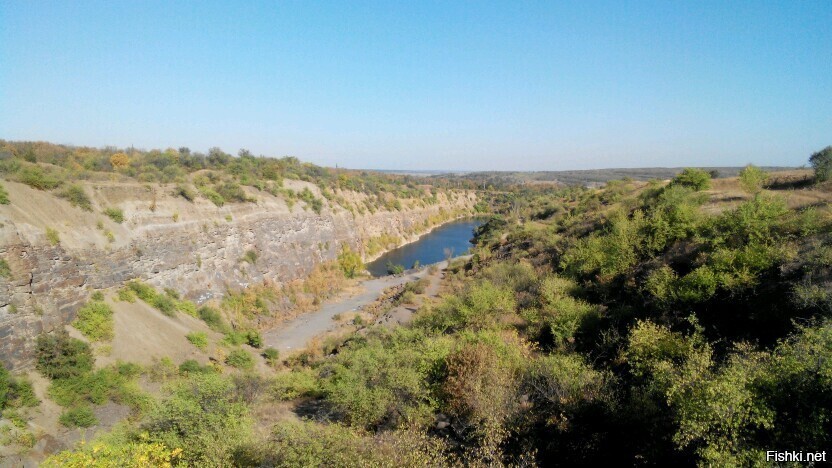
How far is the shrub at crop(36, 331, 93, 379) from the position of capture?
14.6m

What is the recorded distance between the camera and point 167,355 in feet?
62.0

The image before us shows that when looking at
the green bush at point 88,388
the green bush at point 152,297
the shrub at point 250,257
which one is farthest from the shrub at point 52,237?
the shrub at point 250,257

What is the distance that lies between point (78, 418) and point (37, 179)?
39.1 feet

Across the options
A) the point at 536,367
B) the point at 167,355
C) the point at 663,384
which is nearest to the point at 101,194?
the point at 167,355

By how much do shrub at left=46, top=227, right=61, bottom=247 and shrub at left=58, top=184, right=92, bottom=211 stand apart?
272 cm

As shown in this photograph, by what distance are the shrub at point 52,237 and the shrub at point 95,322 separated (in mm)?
3079

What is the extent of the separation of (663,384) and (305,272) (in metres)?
33.9

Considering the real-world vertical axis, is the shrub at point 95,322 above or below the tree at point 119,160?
below

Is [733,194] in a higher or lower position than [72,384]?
higher

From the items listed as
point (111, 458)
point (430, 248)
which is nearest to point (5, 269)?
point (111, 458)

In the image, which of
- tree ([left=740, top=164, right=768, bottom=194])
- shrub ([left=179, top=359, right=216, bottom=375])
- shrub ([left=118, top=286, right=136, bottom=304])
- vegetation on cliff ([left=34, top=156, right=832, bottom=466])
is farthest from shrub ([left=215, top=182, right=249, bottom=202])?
tree ([left=740, top=164, right=768, bottom=194])

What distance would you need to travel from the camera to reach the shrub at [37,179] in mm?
18016

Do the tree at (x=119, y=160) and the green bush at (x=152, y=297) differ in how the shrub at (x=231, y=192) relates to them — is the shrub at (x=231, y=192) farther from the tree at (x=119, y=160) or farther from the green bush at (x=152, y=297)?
the green bush at (x=152, y=297)

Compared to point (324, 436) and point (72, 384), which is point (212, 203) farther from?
point (324, 436)
